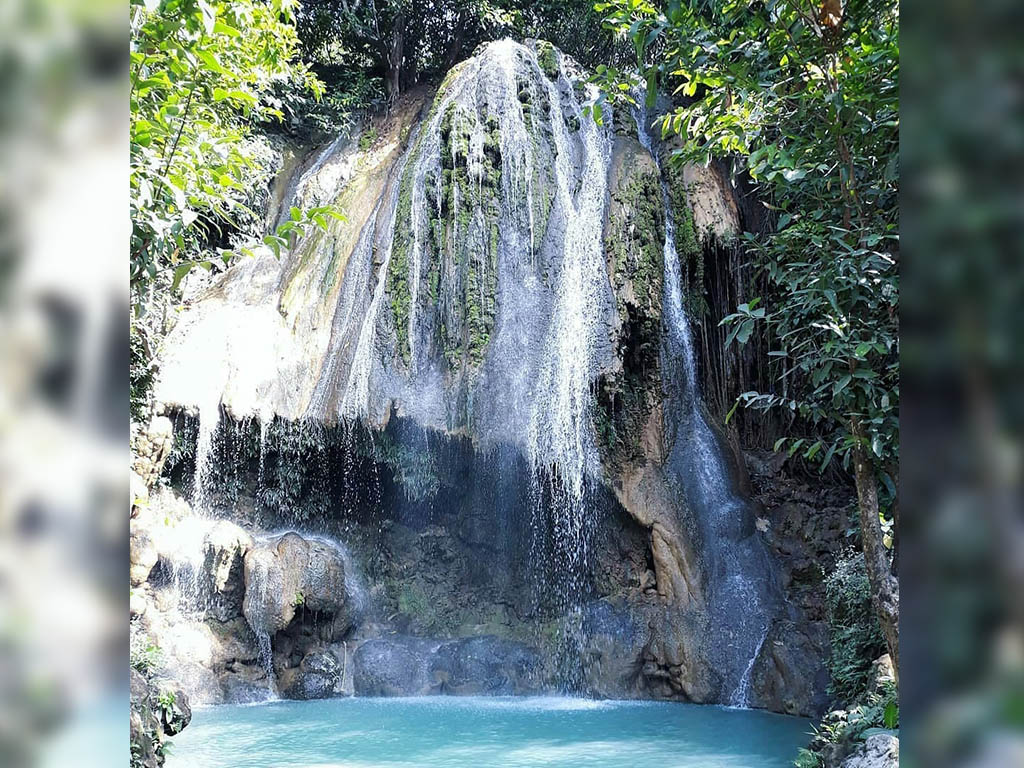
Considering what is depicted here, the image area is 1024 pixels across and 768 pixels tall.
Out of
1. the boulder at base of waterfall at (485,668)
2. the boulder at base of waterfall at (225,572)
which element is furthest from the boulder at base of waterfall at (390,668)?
the boulder at base of waterfall at (225,572)

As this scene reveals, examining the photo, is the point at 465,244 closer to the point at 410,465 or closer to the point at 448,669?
the point at 410,465

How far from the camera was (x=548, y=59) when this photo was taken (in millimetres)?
14109

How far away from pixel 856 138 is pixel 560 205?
26.2 ft

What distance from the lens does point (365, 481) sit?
39.1 feet

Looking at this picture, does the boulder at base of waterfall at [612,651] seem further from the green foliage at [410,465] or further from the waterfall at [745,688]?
the green foliage at [410,465]

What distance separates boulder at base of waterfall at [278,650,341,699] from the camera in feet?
33.0

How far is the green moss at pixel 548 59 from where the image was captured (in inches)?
547

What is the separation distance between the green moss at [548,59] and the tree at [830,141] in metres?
9.11

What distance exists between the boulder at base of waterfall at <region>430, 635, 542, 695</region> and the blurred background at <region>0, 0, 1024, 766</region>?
32.5 ft

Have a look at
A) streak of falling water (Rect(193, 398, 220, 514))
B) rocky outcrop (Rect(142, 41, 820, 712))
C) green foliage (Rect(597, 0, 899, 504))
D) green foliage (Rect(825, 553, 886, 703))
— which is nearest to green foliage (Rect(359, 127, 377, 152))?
rocky outcrop (Rect(142, 41, 820, 712))

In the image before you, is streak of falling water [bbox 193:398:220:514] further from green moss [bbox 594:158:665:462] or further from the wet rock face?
green moss [bbox 594:158:665:462]

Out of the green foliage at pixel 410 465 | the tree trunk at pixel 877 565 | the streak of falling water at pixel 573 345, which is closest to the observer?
the tree trunk at pixel 877 565

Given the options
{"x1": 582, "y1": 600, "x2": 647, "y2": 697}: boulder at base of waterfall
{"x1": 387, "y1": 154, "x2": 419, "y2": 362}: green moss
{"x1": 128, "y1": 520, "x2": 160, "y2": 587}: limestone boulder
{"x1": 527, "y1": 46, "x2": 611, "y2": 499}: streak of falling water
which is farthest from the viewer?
{"x1": 387, "y1": 154, "x2": 419, "y2": 362}: green moss
